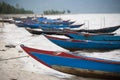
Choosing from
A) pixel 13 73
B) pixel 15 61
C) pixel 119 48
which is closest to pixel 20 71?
pixel 13 73

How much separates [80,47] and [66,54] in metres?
5.40

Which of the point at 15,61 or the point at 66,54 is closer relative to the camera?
the point at 66,54

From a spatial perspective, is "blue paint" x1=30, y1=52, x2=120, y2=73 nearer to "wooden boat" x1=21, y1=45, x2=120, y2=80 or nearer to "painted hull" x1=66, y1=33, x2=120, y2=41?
"wooden boat" x1=21, y1=45, x2=120, y2=80

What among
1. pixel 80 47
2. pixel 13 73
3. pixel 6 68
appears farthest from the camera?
pixel 80 47

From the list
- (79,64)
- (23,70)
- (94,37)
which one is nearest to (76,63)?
(79,64)

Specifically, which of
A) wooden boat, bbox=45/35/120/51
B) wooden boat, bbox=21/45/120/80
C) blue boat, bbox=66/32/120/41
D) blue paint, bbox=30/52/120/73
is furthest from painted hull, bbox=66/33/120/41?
blue paint, bbox=30/52/120/73

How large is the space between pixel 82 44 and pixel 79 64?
5130 mm

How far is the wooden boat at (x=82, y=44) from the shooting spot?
13.2 meters

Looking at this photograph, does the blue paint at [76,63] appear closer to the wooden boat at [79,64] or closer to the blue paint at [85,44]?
the wooden boat at [79,64]

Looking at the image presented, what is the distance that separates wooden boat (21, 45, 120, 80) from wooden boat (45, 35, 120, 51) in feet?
15.7

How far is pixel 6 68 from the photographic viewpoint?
30.6 ft

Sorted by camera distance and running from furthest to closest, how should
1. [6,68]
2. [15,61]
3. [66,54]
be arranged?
[15,61] → [6,68] → [66,54]

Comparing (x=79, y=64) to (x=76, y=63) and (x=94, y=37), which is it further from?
(x=94, y=37)

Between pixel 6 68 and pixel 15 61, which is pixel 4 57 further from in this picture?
pixel 6 68
